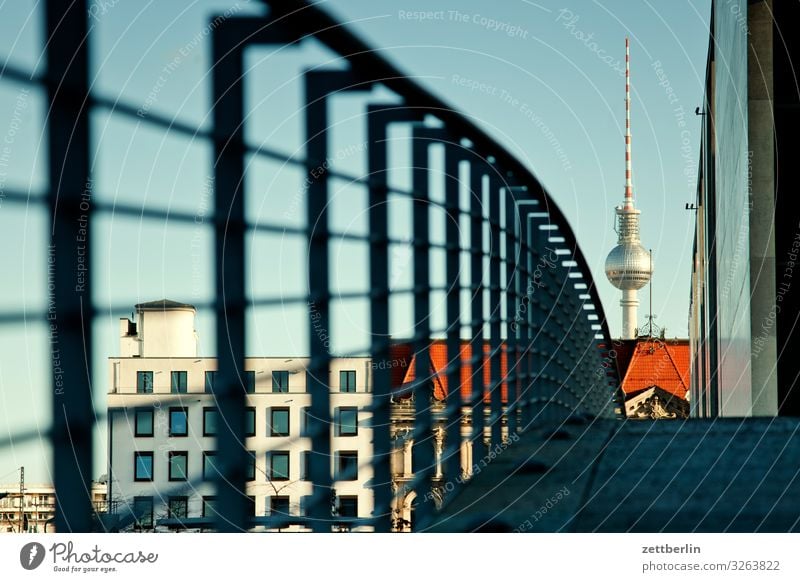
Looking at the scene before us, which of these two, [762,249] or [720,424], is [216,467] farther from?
[762,249]

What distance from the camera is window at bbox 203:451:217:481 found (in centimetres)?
136

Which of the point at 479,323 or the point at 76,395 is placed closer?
the point at 76,395

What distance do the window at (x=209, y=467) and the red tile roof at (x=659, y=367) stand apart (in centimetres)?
2422

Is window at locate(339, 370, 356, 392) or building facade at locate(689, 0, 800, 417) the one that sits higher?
building facade at locate(689, 0, 800, 417)

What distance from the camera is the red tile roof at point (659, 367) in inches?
1010

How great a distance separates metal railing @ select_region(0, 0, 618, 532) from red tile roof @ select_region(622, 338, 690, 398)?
22.4 meters

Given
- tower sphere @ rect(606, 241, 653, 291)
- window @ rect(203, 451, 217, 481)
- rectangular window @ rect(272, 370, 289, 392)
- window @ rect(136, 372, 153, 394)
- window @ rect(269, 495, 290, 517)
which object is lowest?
window @ rect(269, 495, 290, 517)

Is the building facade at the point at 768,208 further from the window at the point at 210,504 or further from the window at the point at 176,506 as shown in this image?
the window at the point at 210,504

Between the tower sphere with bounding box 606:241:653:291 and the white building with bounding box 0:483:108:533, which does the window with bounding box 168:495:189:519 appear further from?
the tower sphere with bounding box 606:241:653:291

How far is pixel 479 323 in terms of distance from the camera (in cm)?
262

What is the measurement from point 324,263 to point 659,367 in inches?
998

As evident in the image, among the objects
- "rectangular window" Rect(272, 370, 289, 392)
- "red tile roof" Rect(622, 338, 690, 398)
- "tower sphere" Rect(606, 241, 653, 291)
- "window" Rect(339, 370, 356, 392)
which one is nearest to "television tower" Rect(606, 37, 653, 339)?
"tower sphere" Rect(606, 241, 653, 291)
